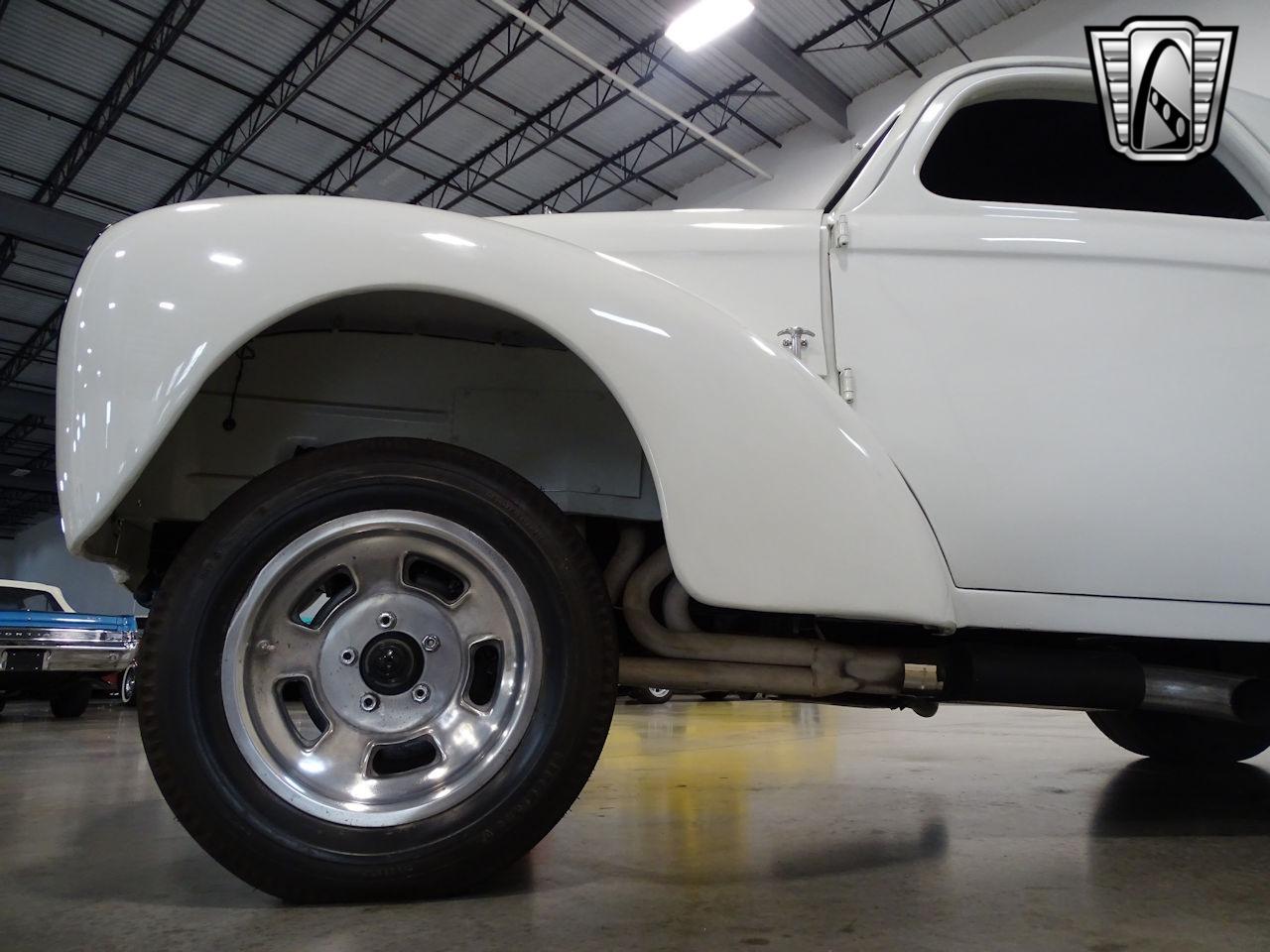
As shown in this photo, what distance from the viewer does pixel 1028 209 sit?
1.97m

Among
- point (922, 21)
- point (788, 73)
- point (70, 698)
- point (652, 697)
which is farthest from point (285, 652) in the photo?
point (922, 21)

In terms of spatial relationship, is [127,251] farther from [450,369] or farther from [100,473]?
[450,369]

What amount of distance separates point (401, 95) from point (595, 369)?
12.5m

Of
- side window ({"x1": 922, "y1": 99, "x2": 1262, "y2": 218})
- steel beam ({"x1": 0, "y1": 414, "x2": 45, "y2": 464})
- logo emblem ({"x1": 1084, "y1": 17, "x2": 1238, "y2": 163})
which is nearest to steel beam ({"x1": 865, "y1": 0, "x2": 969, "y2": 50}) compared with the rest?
logo emblem ({"x1": 1084, "y1": 17, "x2": 1238, "y2": 163})

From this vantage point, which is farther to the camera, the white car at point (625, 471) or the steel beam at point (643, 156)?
the steel beam at point (643, 156)

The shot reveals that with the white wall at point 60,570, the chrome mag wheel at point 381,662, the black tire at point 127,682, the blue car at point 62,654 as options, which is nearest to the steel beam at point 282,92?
the blue car at point 62,654

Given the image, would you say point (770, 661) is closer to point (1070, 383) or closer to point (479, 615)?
point (479, 615)

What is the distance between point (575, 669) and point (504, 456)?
72 cm

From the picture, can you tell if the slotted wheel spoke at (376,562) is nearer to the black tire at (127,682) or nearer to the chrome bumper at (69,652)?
the chrome bumper at (69,652)

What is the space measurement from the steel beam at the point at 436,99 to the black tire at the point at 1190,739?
1012 centimetres

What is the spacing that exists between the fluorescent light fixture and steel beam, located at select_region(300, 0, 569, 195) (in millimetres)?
1496

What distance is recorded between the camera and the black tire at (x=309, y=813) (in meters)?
1.43

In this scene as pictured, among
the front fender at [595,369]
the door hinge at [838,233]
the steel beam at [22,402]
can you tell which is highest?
the steel beam at [22,402]

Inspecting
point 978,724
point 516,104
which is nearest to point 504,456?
point 978,724
